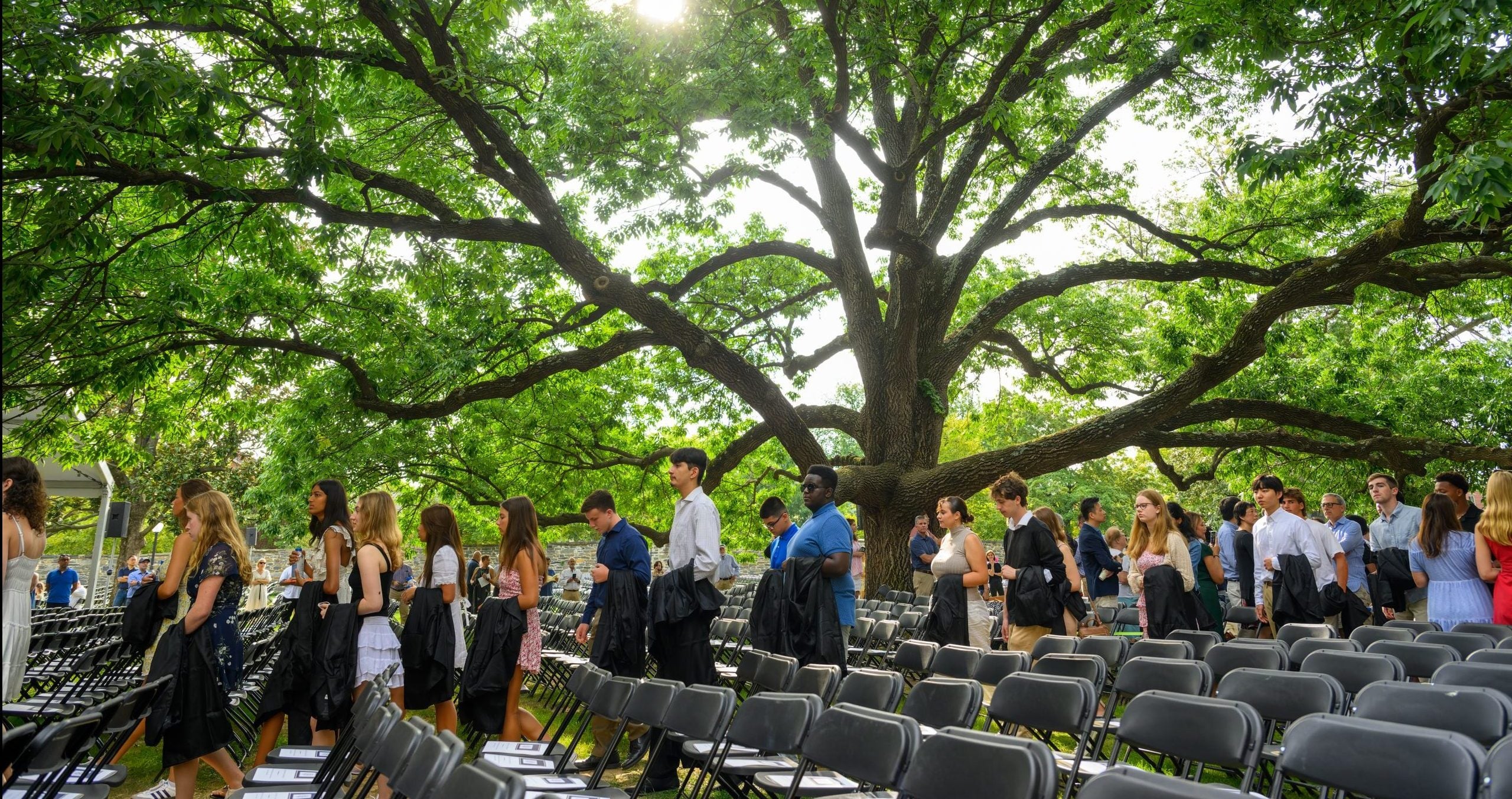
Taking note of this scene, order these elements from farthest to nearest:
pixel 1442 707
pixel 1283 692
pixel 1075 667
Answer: pixel 1075 667 < pixel 1283 692 < pixel 1442 707

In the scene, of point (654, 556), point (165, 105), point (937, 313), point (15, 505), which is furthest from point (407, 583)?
point (654, 556)

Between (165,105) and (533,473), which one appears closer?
(165,105)

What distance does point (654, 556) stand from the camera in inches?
1181

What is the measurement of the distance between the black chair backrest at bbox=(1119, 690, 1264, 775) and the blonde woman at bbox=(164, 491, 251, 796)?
405 cm

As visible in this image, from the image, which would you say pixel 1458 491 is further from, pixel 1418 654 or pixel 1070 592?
pixel 1070 592

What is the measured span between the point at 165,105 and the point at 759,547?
16.1 metres

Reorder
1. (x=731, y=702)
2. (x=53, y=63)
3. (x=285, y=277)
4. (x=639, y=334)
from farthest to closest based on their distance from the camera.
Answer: (x=639, y=334), (x=285, y=277), (x=53, y=63), (x=731, y=702)

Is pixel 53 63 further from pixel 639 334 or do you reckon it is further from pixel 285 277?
pixel 639 334

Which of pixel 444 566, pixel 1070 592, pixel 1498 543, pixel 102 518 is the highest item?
pixel 102 518

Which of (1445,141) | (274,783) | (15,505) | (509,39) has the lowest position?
Answer: (274,783)

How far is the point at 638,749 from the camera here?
5.74 m

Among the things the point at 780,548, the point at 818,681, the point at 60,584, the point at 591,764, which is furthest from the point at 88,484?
the point at 818,681

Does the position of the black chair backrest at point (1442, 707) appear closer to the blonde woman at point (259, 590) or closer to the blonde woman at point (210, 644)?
the blonde woman at point (210, 644)

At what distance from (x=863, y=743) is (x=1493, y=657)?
10.4 ft
